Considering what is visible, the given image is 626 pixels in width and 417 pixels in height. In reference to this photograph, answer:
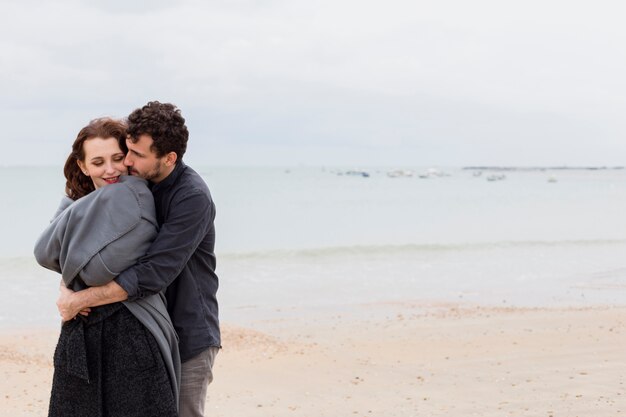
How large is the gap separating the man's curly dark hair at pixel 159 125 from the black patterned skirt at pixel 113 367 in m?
0.64

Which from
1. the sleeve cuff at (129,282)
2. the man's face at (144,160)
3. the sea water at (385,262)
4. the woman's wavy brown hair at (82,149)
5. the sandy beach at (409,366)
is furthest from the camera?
the sea water at (385,262)

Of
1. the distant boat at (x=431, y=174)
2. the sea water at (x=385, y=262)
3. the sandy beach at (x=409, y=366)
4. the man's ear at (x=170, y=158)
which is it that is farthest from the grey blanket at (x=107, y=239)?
the distant boat at (x=431, y=174)

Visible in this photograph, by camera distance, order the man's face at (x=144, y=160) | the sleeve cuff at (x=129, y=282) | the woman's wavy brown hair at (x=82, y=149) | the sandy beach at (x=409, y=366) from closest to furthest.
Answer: the sleeve cuff at (x=129, y=282) → the man's face at (x=144, y=160) → the woman's wavy brown hair at (x=82, y=149) → the sandy beach at (x=409, y=366)

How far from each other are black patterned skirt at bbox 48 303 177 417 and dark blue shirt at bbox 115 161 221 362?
0.54 feet

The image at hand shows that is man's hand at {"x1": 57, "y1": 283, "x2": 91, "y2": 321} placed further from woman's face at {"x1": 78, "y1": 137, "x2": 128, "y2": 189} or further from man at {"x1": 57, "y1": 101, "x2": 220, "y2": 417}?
woman's face at {"x1": 78, "y1": 137, "x2": 128, "y2": 189}

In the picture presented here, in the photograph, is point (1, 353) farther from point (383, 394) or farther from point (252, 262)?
point (252, 262)

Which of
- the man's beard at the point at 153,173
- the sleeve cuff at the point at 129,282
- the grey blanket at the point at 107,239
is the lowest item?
the sleeve cuff at the point at 129,282

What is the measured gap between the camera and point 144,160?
10.5 ft

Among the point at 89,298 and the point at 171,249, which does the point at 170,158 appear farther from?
the point at 89,298

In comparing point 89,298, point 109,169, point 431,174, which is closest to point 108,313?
point 89,298

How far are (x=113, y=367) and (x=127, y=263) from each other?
415 mm

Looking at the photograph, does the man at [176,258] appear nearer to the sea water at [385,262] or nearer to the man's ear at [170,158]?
the man's ear at [170,158]

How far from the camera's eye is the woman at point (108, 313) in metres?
3.06

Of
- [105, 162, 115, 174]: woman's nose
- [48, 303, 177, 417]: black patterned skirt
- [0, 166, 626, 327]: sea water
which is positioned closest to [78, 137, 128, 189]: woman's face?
[105, 162, 115, 174]: woman's nose
